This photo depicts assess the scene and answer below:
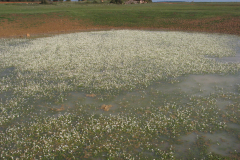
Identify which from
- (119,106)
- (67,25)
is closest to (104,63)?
(119,106)

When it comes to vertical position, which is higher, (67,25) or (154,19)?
(154,19)

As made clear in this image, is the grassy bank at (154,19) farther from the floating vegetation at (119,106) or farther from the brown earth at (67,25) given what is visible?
the floating vegetation at (119,106)

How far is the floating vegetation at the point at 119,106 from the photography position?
8.58 meters

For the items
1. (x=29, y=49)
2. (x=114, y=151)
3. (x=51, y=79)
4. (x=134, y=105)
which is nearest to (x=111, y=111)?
(x=134, y=105)

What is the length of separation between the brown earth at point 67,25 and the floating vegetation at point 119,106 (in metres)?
17.8

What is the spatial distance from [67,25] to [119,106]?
34.7m

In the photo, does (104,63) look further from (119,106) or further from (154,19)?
(154,19)

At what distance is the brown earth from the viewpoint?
122ft

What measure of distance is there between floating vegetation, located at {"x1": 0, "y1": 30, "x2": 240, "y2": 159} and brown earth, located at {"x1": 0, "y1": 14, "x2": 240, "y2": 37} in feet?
58.5

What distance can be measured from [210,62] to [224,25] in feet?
76.4

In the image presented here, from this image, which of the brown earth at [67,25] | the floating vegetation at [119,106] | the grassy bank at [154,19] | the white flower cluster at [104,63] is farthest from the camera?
the grassy bank at [154,19]

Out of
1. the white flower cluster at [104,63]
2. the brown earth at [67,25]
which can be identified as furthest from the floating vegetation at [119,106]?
the brown earth at [67,25]

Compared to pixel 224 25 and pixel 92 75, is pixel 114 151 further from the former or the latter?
pixel 224 25

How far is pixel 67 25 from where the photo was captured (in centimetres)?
4247
